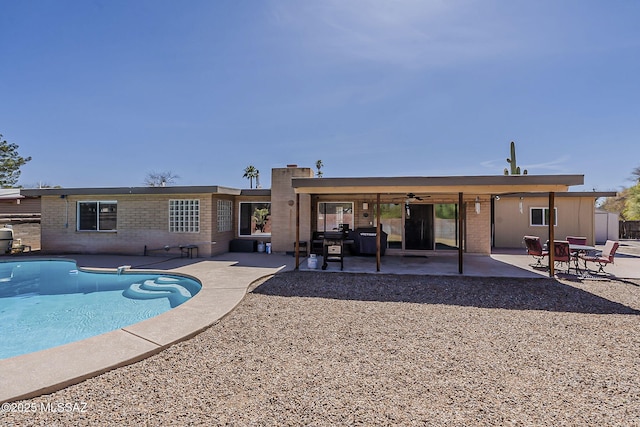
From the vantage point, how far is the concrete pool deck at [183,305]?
284 centimetres

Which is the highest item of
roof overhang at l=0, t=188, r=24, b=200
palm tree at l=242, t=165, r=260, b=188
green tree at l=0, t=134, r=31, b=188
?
palm tree at l=242, t=165, r=260, b=188

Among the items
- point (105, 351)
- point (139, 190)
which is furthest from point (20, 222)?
point (105, 351)

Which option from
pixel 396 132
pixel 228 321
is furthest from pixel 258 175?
pixel 228 321

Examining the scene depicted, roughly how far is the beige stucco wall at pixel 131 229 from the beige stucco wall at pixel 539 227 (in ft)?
43.6

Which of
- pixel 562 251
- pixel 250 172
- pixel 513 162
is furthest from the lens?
pixel 250 172

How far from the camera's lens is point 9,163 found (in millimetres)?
25484

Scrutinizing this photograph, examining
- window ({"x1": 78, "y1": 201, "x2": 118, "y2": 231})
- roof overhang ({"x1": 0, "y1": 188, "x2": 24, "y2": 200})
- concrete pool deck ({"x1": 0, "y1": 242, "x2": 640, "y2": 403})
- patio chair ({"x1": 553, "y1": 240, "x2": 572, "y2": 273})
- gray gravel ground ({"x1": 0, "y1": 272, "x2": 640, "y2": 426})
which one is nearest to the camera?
gray gravel ground ({"x1": 0, "y1": 272, "x2": 640, "y2": 426})

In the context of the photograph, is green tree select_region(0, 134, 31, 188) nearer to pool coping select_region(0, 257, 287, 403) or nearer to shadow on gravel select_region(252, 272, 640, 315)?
shadow on gravel select_region(252, 272, 640, 315)

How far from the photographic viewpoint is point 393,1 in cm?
756

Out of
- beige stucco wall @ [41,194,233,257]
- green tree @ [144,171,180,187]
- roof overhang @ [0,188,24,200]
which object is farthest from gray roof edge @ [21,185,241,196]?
green tree @ [144,171,180,187]

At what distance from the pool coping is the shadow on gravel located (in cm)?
156

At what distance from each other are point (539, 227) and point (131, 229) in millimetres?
18701

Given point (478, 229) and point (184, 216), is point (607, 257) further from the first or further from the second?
point (184, 216)

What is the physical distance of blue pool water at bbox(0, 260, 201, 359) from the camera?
4.97m
